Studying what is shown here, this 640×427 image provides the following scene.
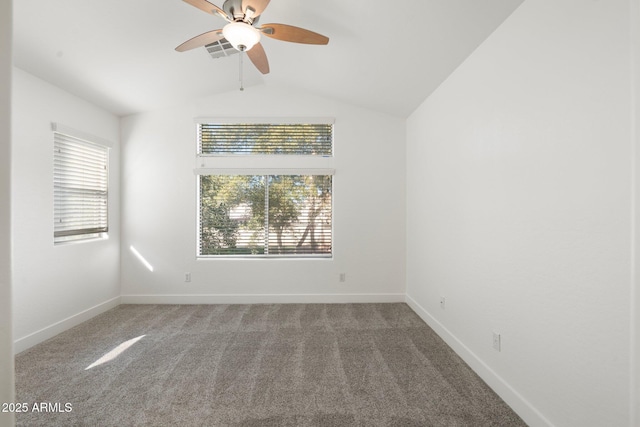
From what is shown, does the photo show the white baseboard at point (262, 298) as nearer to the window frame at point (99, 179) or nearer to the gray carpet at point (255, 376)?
the gray carpet at point (255, 376)

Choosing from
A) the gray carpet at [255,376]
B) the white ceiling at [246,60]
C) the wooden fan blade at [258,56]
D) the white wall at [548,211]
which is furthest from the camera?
the wooden fan blade at [258,56]

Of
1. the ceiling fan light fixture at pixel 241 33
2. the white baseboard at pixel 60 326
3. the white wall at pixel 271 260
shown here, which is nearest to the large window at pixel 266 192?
the white wall at pixel 271 260

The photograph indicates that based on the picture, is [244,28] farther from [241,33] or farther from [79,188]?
[79,188]

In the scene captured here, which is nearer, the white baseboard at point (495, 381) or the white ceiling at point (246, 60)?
the white baseboard at point (495, 381)

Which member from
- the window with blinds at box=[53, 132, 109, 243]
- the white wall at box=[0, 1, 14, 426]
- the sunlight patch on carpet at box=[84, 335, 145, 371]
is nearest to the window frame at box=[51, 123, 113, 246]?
the window with blinds at box=[53, 132, 109, 243]

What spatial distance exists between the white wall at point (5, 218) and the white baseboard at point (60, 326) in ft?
7.99

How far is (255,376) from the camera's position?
237 centimetres

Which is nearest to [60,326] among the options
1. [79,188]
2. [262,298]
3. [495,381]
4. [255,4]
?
[79,188]

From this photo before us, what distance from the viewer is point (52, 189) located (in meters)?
3.13

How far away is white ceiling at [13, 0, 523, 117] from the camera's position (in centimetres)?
226

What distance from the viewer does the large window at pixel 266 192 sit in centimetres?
427

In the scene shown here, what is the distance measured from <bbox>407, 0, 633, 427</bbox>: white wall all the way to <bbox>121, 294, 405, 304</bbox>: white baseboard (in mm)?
1506

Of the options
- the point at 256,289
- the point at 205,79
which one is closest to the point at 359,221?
the point at 256,289

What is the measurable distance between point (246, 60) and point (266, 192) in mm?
1649
